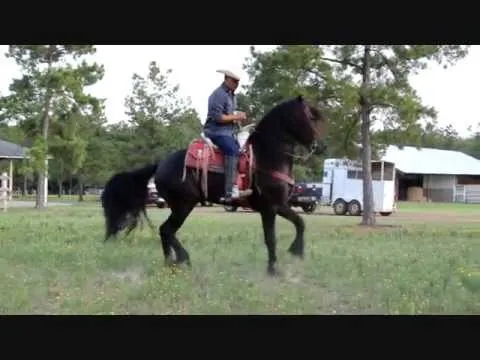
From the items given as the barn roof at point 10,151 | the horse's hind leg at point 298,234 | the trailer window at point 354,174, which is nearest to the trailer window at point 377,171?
the trailer window at point 354,174

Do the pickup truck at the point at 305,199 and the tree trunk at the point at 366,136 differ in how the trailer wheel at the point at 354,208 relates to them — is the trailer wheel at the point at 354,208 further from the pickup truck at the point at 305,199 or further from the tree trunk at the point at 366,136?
the tree trunk at the point at 366,136

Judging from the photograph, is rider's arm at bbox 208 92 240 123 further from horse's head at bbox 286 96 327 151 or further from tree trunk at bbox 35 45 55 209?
tree trunk at bbox 35 45 55 209

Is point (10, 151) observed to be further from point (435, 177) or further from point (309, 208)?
point (435, 177)

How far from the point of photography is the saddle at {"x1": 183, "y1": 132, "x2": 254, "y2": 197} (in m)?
9.34

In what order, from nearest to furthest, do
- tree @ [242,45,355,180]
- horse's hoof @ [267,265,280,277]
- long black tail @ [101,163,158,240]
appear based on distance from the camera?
horse's hoof @ [267,265,280,277] < long black tail @ [101,163,158,240] < tree @ [242,45,355,180]

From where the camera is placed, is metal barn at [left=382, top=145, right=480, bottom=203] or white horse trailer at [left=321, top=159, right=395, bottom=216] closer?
white horse trailer at [left=321, top=159, right=395, bottom=216]

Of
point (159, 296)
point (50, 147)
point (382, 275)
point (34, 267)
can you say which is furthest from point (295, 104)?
point (50, 147)

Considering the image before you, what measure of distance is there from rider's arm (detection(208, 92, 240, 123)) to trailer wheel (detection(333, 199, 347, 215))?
28540 mm

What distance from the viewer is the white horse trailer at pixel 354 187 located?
35.8 metres

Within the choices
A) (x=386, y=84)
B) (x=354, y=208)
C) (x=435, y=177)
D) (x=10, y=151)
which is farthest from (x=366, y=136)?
(x=435, y=177)

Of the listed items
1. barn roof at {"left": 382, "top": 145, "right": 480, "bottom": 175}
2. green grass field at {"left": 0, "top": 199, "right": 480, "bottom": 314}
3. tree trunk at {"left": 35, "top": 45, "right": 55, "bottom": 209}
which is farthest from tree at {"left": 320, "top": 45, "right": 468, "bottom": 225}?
barn roof at {"left": 382, "top": 145, "right": 480, "bottom": 175}

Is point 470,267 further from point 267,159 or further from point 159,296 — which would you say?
point 159,296

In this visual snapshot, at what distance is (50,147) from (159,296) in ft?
94.8

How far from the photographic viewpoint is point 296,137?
9.27 metres
